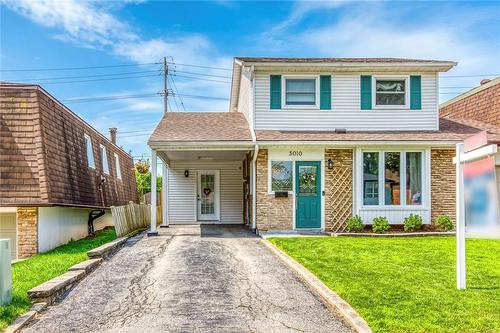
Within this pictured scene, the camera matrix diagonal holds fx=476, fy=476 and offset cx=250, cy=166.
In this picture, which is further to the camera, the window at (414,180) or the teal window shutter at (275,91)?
the teal window shutter at (275,91)

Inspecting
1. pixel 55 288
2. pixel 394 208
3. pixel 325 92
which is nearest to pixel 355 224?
pixel 394 208

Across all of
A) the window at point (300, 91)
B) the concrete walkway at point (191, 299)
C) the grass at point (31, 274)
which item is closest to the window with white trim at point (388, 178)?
the window at point (300, 91)

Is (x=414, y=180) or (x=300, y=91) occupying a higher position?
(x=300, y=91)

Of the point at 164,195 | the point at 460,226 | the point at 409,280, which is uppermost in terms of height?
the point at 164,195

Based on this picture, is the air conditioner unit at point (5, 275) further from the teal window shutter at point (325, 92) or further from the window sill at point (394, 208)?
the teal window shutter at point (325, 92)

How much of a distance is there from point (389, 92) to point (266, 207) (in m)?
5.51

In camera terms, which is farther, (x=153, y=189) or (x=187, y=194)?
(x=187, y=194)

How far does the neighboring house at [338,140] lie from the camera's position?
14398 mm

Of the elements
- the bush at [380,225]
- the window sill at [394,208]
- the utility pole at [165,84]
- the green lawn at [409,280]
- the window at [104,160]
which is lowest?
the green lawn at [409,280]

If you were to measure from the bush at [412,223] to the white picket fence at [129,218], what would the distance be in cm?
846

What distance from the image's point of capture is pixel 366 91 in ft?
50.1

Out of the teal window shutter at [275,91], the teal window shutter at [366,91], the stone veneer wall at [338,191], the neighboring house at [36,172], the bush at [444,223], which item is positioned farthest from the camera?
the teal window shutter at [366,91]

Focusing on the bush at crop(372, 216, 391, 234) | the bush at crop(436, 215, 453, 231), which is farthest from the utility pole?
the bush at crop(436, 215, 453, 231)

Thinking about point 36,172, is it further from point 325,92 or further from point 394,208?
point 394,208
